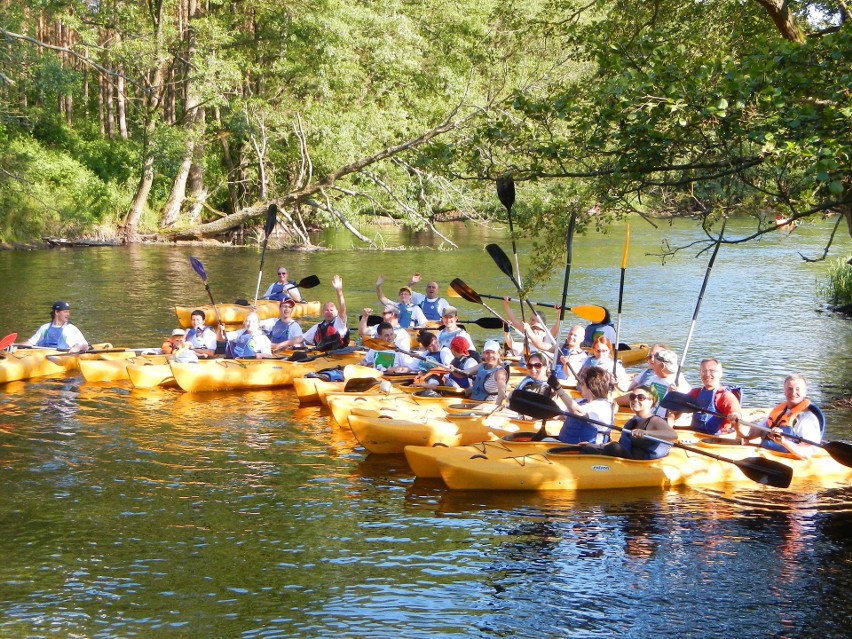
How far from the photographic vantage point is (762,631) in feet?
18.9

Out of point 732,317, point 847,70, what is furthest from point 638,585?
point 732,317

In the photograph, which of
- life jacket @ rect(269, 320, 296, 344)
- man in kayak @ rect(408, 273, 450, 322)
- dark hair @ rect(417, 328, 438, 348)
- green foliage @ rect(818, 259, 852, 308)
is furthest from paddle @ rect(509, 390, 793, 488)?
green foliage @ rect(818, 259, 852, 308)

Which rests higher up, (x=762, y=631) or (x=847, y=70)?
(x=847, y=70)

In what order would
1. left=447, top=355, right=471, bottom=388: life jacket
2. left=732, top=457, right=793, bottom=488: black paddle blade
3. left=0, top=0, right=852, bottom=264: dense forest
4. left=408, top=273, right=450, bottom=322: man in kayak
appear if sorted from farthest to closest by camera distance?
left=0, top=0, right=852, bottom=264: dense forest
left=408, top=273, right=450, bottom=322: man in kayak
left=447, top=355, right=471, bottom=388: life jacket
left=732, top=457, right=793, bottom=488: black paddle blade

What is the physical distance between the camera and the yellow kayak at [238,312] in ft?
53.7

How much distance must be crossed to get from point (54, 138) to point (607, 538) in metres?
29.8

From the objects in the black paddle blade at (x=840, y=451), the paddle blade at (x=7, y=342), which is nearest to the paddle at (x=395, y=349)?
the black paddle blade at (x=840, y=451)

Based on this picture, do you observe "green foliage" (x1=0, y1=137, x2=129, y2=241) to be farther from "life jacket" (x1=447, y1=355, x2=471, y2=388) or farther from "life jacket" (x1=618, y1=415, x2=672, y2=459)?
"life jacket" (x1=618, y1=415, x2=672, y2=459)

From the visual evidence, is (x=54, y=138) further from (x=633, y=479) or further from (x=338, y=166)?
(x=633, y=479)

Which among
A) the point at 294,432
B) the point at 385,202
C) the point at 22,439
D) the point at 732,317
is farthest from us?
the point at 385,202

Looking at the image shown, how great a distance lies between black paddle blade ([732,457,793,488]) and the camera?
770 cm

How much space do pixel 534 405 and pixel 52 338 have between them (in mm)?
7375

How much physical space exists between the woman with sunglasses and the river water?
36cm

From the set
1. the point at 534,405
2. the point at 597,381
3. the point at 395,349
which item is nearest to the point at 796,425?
the point at 597,381
